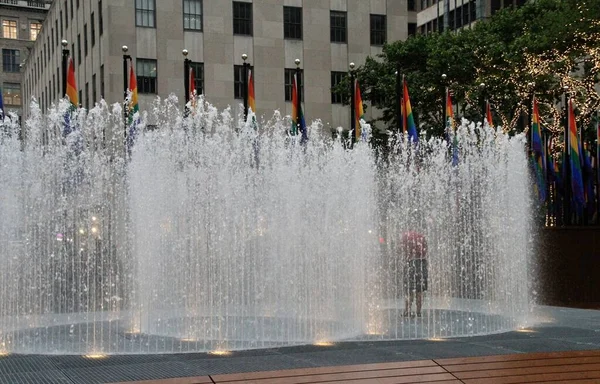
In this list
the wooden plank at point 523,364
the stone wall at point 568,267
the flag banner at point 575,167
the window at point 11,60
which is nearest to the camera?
the wooden plank at point 523,364

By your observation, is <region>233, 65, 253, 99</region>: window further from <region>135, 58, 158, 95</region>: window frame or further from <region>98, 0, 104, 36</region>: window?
<region>98, 0, 104, 36</region>: window

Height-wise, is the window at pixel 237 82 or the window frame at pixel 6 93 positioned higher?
Answer: the window frame at pixel 6 93


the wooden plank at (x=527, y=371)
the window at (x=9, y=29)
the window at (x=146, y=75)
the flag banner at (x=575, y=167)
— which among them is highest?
the window at (x=9, y=29)

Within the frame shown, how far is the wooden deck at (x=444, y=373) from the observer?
855 cm

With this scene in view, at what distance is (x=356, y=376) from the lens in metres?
8.72

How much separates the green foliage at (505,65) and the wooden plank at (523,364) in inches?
679

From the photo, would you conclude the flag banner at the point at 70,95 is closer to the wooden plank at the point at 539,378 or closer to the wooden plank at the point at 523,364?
the wooden plank at the point at 523,364

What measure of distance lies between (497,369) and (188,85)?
56.9 ft

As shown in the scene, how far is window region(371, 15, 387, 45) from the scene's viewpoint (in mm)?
45062

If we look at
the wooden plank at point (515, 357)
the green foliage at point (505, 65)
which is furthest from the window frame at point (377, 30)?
the wooden plank at point (515, 357)

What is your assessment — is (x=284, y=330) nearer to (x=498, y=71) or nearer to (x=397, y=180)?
(x=397, y=180)

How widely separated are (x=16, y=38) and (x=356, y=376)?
88.2 metres

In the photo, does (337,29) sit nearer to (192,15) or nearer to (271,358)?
(192,15)

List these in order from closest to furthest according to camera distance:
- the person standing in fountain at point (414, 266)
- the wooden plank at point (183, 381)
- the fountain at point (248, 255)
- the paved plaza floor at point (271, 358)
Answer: the wooden plank at point (183, 381), the paved plaza floor at point (271, 358), the fountain at point (248, 255), the person standing in fountain at point (414, 266)
